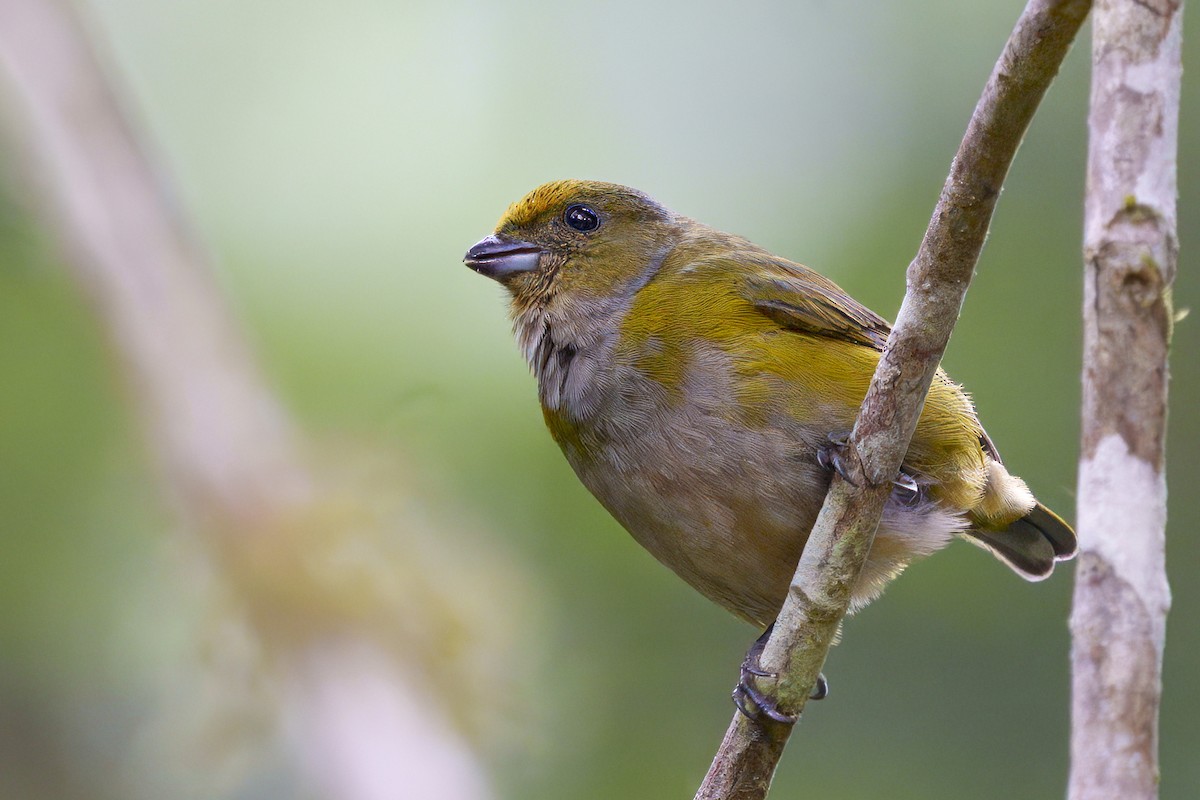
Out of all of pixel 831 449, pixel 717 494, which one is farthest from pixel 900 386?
pixel 717 494

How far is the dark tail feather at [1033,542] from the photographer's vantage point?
404 centimetres

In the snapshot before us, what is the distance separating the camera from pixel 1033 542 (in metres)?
4.09

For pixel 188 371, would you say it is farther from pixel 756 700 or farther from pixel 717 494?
pixel 756 700

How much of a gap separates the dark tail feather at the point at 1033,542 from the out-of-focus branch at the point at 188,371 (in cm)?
218

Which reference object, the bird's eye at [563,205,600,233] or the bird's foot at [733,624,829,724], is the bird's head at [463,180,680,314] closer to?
the bird's eye at [563,205,600,233]

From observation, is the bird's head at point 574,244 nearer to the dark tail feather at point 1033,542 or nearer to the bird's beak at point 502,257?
the bird's beak at point 502,257

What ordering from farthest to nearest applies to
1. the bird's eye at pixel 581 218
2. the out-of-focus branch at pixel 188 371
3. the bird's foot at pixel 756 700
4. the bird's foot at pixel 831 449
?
1. the out-of-focus branch at pixel 188 371
2. the bird's eye at pixel 581 218
3. the bird's foot at pixel 831 449
4. the bird's foot at pixel 756 700

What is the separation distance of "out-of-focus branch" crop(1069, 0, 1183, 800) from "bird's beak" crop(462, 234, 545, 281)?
7.24ft

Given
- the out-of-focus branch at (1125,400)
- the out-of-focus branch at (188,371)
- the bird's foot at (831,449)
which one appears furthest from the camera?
the out-of-focus branch at (188,371)

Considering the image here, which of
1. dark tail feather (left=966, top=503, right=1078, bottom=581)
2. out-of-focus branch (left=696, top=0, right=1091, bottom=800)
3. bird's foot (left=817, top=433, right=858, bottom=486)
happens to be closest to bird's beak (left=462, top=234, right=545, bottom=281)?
bird's foot (left=817, top=433, right=858, bottom=486)

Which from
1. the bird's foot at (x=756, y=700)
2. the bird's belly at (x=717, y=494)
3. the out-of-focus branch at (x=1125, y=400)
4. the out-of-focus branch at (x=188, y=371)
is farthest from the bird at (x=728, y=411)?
the out-of-focus branch at (x=188, y=371)

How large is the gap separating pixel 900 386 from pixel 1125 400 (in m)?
0.88

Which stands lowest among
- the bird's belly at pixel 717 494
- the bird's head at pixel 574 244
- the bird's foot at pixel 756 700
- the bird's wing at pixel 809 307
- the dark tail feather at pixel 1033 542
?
the dark tail feather at pixel 1033 542

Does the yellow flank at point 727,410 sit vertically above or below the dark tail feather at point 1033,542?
above
